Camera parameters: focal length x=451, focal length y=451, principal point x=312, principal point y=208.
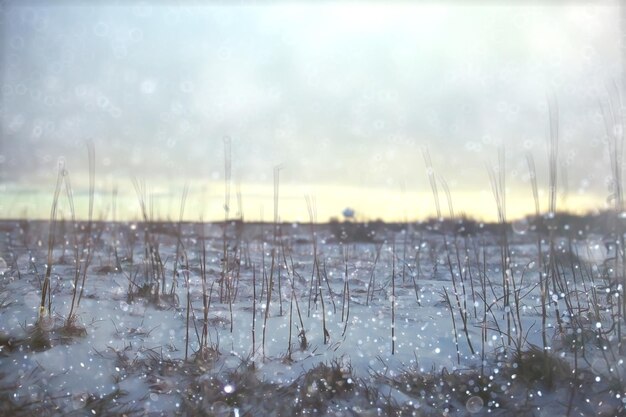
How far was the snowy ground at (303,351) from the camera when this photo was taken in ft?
7.14

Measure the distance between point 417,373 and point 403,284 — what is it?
104cm

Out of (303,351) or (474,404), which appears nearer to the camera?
(474,404)

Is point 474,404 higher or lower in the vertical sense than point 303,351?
lower

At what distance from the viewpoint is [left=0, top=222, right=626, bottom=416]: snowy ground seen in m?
2.18

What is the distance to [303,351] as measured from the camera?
8.21 ft

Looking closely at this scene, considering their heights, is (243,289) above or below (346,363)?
above

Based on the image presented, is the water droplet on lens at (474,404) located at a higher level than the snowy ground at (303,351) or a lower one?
lower

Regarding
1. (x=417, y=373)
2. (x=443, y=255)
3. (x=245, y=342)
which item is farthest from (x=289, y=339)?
(x=443, y=255)

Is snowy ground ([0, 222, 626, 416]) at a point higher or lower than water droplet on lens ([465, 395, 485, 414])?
higher

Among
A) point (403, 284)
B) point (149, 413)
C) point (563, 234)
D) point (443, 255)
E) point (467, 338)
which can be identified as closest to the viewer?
point (149, 413)

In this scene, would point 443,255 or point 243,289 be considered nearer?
point 243,289

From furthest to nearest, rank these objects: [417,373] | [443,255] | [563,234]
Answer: [563,234] → [443,255] → [417,373]

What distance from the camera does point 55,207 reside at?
283 centimetres

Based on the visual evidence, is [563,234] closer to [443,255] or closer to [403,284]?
[443,255]
